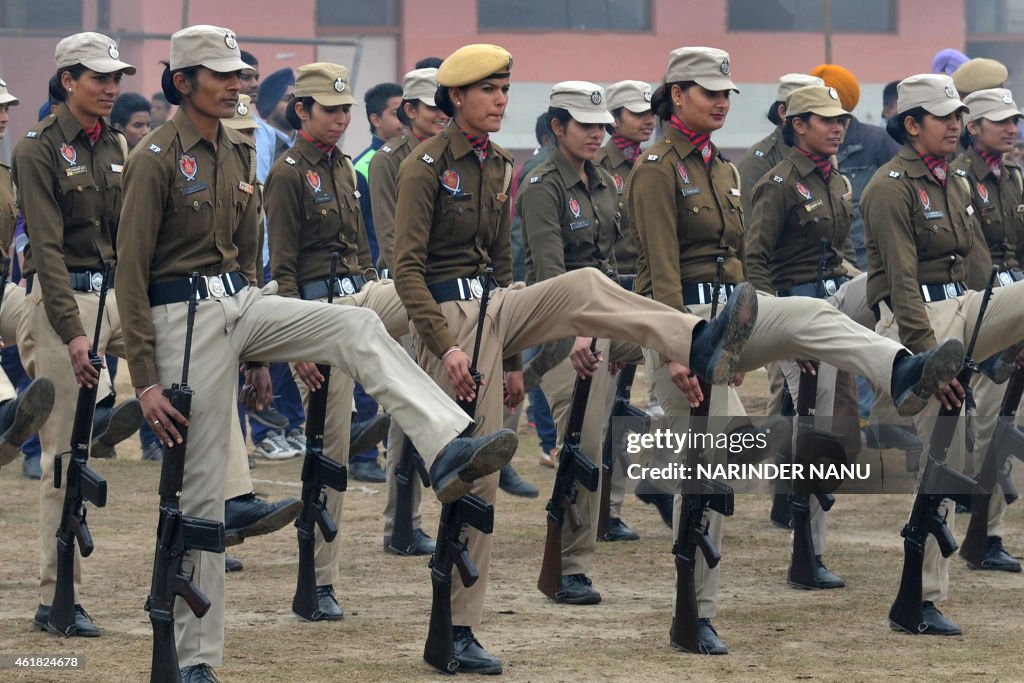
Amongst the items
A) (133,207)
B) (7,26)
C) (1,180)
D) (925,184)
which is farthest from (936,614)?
(7,26)

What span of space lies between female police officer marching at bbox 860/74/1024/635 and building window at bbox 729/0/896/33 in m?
21.1

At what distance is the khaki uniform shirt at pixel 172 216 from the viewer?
6945 millimetres

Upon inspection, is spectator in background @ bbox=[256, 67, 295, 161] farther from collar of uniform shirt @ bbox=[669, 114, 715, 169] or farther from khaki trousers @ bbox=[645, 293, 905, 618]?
khaki trousers @ bbox=[645, 293, 905, 618]

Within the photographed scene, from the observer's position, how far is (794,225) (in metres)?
9.62

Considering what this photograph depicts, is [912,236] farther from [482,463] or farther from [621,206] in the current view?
[482,463]

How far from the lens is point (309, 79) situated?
30.2ft

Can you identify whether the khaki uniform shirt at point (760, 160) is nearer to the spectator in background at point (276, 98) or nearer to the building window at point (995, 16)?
the spectator in background at point (276, 98)

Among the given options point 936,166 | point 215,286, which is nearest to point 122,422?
point 215,286

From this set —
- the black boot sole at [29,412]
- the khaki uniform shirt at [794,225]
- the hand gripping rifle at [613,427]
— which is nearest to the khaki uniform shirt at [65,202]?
the black boot sole at [29,412]

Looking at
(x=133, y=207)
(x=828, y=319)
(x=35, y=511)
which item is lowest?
(x=35, y=511)

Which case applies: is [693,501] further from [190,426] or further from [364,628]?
[190,426]

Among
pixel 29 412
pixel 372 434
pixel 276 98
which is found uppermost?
pixel 276 98

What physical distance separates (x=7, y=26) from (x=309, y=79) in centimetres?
1467

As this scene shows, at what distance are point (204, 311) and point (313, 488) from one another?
5.39 ft
